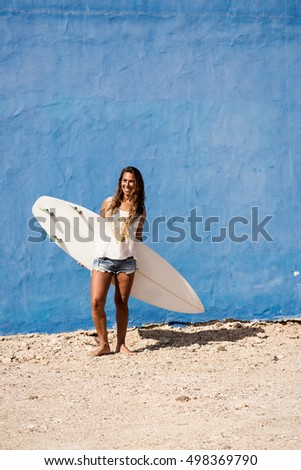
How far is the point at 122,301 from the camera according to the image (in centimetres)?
479

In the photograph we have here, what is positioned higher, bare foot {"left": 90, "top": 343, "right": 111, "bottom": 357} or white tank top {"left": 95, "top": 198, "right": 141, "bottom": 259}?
white tank top {"left": 95, "top": 198, "right": 141, "bottom": 259}

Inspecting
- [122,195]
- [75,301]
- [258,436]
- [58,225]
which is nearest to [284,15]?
[122,195]

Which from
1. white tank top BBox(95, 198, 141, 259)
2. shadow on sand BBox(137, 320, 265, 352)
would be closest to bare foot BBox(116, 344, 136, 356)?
shadow on sand BBox(137, 320, 265, 352)

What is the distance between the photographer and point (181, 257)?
5.48m

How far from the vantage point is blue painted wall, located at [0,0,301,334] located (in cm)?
534

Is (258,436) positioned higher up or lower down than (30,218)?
lower down

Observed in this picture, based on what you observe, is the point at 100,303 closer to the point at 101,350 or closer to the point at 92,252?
the point at 101,350

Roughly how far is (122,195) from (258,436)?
2189mm

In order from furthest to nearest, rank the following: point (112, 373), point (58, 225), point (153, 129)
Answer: point (153, 129), point (58, 225), point (112, 373)

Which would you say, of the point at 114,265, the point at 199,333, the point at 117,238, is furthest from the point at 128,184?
the point at 199,333

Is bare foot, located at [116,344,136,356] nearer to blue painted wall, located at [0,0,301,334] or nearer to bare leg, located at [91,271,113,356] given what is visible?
bare leg, located at [91,271,113,356]

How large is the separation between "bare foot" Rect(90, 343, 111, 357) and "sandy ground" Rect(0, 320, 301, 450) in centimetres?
6

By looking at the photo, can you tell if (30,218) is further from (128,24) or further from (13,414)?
(13,414)
